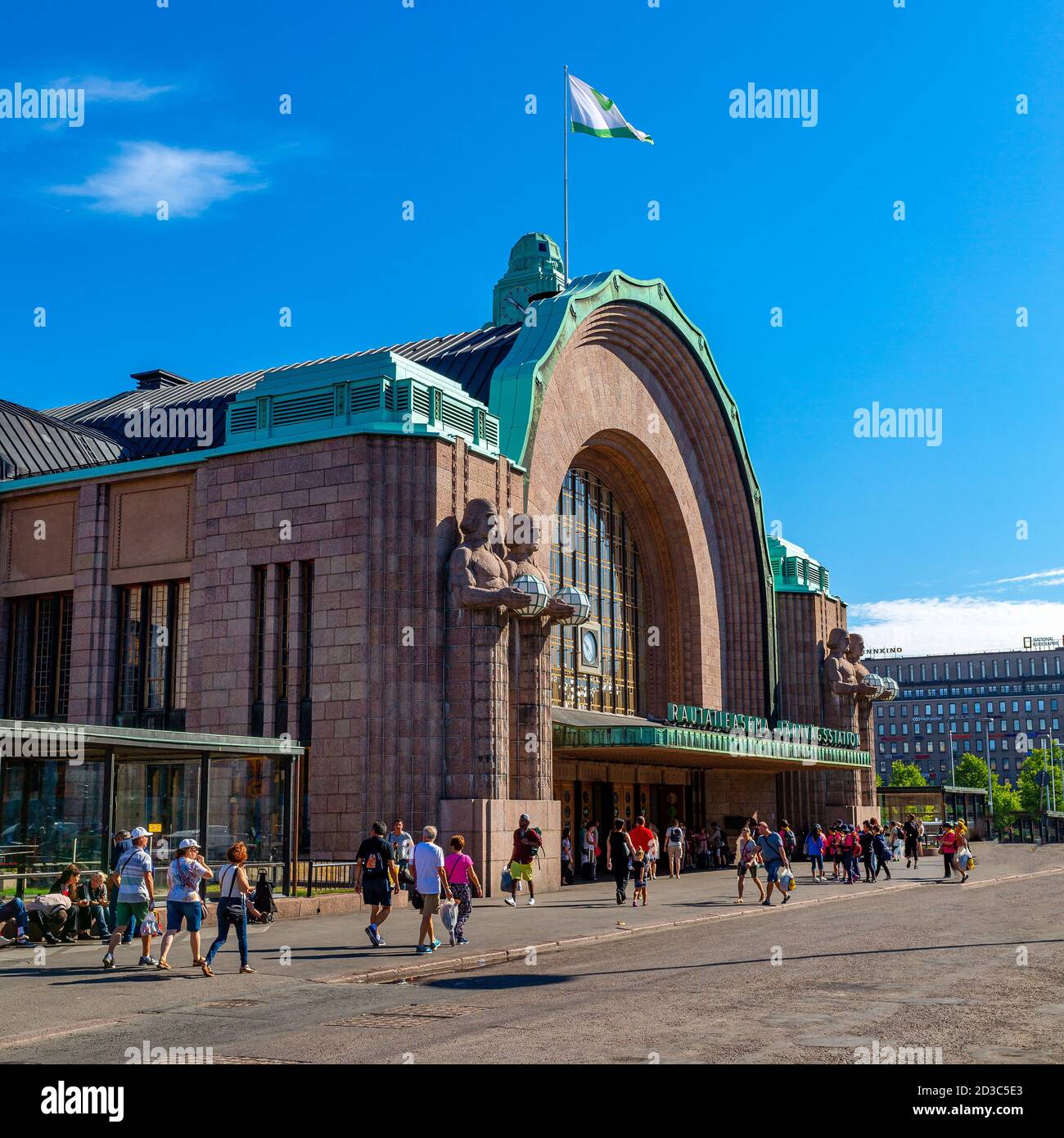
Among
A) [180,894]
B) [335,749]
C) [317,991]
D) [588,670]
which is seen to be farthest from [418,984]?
[588,670]

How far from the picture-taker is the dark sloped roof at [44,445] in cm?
3656

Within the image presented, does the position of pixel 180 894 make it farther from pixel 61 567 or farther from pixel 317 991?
pixel 61 567

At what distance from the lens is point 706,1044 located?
33.5 ft

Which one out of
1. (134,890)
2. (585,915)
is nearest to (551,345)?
(585,915)

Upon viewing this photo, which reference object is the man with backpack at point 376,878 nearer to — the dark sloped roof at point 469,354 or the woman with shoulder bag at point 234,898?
the woman with shoulder bag at point 234,898

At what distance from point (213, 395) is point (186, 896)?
30.4m

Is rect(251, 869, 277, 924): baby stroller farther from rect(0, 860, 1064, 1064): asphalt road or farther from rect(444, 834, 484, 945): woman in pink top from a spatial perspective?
rect(444, 834, 484, 945): woman in pink top

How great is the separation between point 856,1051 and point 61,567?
2845 cm

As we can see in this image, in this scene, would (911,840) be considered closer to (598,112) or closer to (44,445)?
(598,112)

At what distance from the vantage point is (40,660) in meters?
34.3

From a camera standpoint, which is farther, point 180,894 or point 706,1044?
point 180,894

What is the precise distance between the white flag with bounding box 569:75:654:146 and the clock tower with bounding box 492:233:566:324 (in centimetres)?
856

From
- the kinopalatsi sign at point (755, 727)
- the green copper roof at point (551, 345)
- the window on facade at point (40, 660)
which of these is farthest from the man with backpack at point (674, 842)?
the window on facade at point (40, 660)
